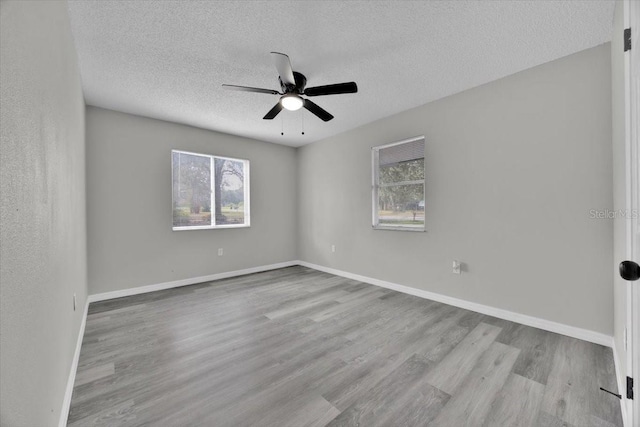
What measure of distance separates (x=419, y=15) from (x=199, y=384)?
10.0 ft

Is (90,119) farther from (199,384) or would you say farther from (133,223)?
(199,384)

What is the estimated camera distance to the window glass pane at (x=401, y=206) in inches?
141

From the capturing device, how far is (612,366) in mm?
1892

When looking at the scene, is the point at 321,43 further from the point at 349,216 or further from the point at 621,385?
the point at 621,385

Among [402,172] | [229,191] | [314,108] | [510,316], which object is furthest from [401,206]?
[229,191]

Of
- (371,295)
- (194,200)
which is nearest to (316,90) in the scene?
(371,295)

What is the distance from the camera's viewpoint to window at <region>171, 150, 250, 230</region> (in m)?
4.17

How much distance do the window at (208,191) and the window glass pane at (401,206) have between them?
101 inches

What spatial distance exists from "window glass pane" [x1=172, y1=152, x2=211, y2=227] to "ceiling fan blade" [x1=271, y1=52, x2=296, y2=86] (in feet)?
8.86

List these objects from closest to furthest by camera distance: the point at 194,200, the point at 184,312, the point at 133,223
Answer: the point at 184,312, the point at 133,223, the point at 194,200

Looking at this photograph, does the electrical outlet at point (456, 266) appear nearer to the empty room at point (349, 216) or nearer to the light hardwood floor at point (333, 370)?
the empty room at point (349, 216)

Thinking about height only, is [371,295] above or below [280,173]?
below

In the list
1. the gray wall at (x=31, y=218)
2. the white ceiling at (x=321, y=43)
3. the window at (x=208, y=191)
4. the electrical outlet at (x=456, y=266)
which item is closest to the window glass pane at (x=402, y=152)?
the white ceiling at (x=321, y=43)

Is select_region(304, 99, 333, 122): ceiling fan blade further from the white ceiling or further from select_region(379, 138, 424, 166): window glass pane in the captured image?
select_region(379, 138, 424, 166): window glass pane
